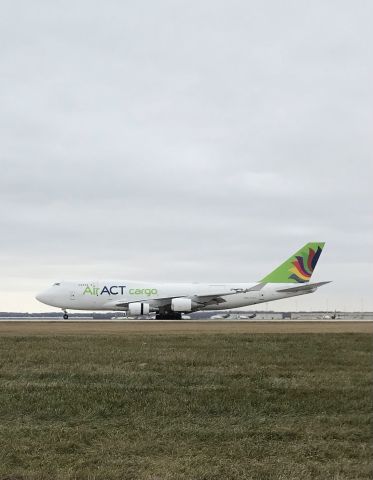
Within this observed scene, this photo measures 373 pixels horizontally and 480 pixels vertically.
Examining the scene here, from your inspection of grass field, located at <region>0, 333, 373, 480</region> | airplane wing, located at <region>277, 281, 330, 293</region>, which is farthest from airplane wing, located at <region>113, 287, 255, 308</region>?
grass field, located at <region>0, 333, 373, 480</region>

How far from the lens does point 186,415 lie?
32.4 feet

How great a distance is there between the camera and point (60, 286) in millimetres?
53938

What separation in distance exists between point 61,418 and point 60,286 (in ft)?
148

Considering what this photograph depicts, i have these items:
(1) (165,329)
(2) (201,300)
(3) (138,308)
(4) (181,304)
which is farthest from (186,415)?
(2) (201,300)

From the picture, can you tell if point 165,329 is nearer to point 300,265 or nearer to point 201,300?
point 201,300

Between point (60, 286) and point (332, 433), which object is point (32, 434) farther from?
point (60, 286)

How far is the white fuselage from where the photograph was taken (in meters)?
53.9

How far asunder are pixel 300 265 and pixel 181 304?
49.0 ft

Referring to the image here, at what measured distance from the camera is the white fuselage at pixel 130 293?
177 feet

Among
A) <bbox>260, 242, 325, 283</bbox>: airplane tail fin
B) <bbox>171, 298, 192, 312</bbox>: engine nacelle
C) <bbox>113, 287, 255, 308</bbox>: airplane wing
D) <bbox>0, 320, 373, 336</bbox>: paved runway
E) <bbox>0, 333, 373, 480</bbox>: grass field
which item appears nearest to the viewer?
<bbox>0, 333, 373, 480</bbox>: grass field

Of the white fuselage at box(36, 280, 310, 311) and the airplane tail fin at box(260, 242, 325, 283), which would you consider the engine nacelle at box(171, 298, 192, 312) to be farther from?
the airplane tail fin at box(260, 242, 325, 283)

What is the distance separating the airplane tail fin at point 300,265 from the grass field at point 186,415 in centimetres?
4211

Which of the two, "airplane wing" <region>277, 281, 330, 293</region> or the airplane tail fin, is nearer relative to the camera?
"airplane wing" <region>277, 281, 330, 293</region>

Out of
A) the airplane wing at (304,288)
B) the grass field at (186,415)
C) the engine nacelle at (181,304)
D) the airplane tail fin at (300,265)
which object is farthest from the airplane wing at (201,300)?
the grass field at (186,415)
